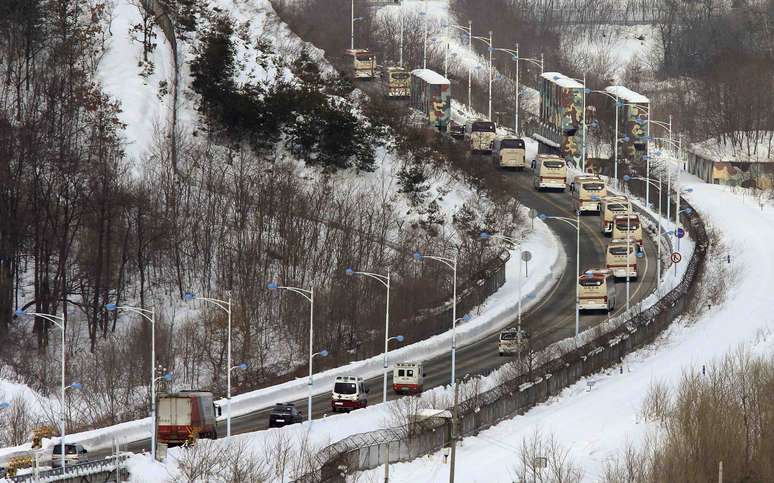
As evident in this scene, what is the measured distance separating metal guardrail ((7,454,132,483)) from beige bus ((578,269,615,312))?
47347 millimetres

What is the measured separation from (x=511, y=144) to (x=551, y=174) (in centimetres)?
645

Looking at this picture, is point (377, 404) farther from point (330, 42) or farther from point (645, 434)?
point (330, 42)

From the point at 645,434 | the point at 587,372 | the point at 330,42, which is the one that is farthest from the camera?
the point at 330,42

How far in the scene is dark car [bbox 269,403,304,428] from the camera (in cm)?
10962

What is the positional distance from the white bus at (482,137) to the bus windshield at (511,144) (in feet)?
5.25

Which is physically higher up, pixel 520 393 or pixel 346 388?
pixel 346 388

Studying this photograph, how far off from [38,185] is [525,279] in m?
31.1

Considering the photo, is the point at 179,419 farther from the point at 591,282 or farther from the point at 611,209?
the point at 611,209

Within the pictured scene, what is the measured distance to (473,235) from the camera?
15338cm

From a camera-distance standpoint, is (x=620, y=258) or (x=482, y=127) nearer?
(x=620, y=258)

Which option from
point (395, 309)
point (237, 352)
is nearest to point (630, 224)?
point (395, 309)

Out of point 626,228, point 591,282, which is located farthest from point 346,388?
point 626,228

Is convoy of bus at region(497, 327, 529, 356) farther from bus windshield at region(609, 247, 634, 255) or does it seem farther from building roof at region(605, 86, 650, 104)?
building roof at region(605, 86, 650, 104)

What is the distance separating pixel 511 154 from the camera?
6624 inches
